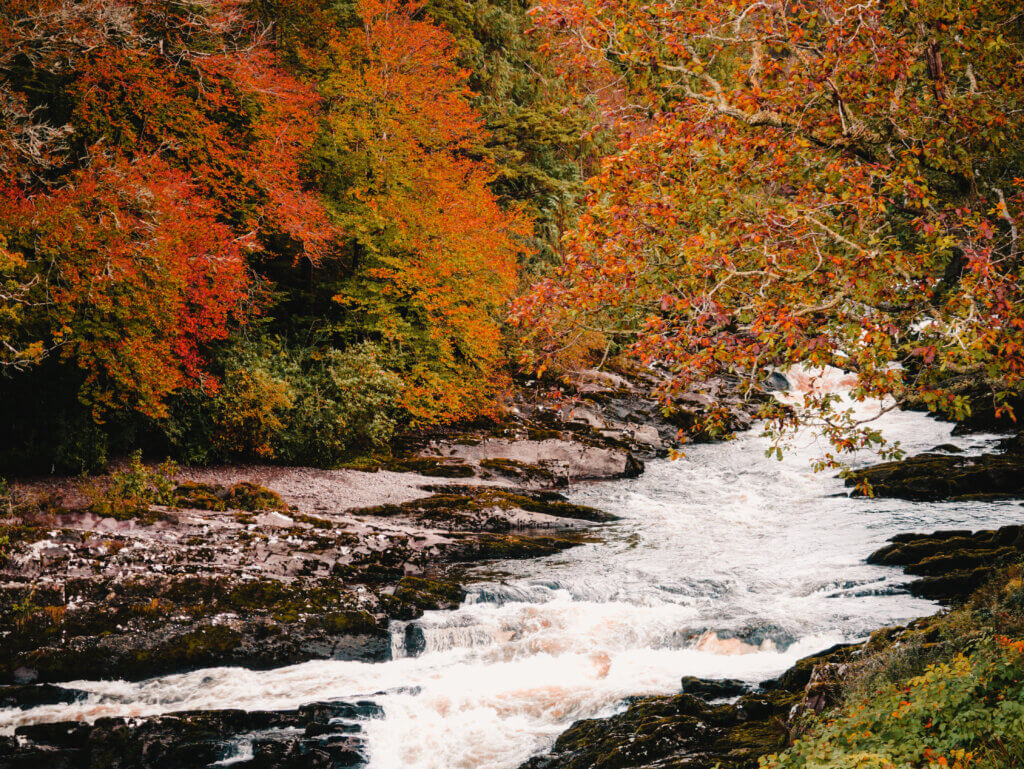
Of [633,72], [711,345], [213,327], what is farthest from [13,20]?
[711,345]

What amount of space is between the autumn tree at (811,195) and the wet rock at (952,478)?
10851 mm

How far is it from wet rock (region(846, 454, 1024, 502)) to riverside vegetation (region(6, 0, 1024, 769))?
9cm

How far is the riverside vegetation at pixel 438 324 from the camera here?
629 cm

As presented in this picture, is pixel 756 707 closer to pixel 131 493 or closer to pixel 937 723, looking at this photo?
pixel 937 723

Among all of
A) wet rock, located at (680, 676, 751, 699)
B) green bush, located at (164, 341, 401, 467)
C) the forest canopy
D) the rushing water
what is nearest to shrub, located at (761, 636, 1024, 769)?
wet rock, located at (680, 676, 751, 699)

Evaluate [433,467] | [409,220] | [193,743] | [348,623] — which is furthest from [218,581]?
[409,220]

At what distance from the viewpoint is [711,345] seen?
20.7 ft

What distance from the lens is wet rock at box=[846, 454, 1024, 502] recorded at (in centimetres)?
1645

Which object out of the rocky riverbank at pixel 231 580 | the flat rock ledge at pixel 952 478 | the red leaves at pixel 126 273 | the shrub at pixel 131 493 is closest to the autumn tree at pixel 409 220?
the rocky riverbank at pixel 231 580

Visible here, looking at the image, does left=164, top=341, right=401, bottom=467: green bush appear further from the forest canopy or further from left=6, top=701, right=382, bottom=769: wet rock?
left=6, top=701, right=382, bottom=769: wet rock

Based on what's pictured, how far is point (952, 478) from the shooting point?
17.0 m

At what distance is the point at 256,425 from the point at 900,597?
1433 centimetres

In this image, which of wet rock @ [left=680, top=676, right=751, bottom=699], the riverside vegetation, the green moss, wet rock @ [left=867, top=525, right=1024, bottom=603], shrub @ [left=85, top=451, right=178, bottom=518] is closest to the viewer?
the riverside vegetation

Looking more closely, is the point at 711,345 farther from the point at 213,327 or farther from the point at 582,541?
the point at 213,327
